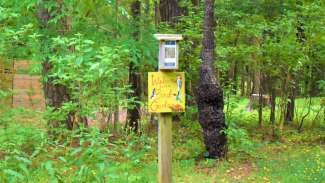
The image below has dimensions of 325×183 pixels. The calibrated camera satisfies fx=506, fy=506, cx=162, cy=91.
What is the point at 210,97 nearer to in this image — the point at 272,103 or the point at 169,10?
the point at 272,103

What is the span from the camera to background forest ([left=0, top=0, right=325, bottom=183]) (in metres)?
4.55

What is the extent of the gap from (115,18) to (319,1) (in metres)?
4.33

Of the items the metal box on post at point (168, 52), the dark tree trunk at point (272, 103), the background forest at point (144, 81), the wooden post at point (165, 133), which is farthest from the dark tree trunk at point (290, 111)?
the wooden post at point (165, 133)

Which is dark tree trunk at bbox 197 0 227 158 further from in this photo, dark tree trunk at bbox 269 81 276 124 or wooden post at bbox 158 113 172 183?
dark tree trunk at bbox 269 81 276 124

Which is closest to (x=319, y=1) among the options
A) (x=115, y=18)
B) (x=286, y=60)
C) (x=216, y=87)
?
(x=286, y=60)

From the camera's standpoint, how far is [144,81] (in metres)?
11.3

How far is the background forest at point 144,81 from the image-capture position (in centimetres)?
455

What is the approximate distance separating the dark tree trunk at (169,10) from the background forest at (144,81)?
24 mm

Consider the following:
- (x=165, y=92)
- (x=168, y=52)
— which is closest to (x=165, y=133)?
(x=165, y=92)

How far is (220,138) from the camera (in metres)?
8.12

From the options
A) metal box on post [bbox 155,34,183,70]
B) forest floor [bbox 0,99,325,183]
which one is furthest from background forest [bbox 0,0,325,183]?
metal box on post [bbox 155,34,183,70]

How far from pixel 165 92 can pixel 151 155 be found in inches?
159

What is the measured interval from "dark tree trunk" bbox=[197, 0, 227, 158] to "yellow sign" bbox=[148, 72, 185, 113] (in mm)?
2897

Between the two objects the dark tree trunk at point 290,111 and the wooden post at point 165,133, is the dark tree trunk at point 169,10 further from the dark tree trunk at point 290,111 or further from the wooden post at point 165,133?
the wooden post at point 165,133
